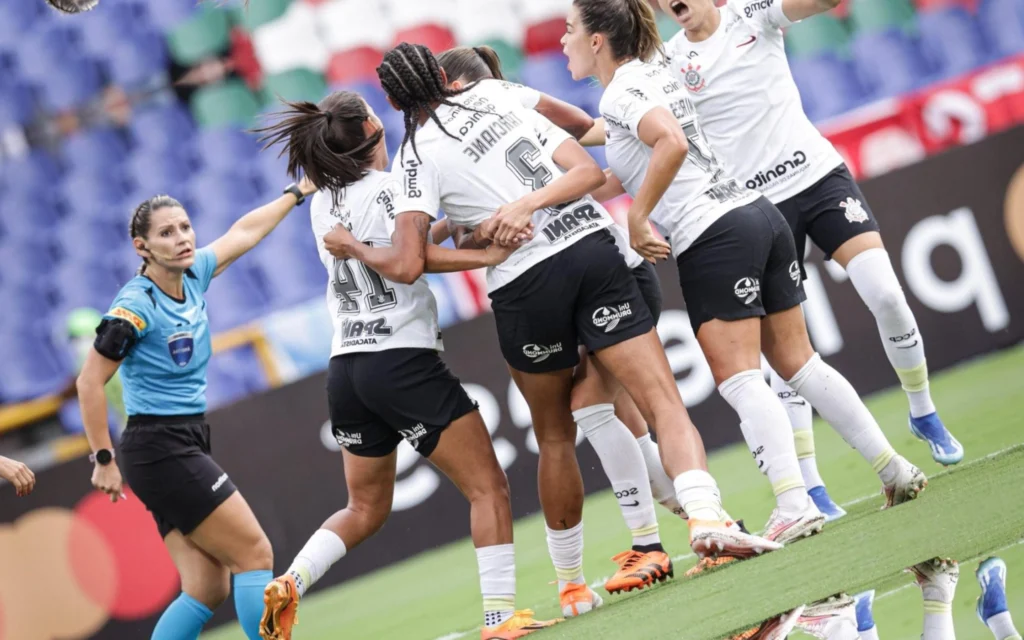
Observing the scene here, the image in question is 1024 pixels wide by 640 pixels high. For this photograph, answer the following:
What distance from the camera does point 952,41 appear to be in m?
10.4

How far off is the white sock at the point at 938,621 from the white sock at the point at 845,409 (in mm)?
1065

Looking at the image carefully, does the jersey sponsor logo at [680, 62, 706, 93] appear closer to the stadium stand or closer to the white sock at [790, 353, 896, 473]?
the white sock at [790, 353, 896, 473]


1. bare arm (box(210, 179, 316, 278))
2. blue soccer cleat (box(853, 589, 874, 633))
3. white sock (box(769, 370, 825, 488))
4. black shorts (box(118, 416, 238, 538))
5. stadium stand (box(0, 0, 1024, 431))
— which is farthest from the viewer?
stadium stand (box(0, 0, 1024, 431))

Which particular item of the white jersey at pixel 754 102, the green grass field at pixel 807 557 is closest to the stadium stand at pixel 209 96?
the green grass field at pixel 807 557

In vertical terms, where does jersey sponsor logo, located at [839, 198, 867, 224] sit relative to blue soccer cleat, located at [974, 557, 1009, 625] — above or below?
above

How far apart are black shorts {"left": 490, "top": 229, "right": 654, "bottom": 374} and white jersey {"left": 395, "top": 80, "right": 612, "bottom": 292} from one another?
0.18ft

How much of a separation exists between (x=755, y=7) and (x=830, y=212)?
881 millimetres

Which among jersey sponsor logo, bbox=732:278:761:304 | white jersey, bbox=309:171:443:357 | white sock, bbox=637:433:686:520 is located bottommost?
white sock, bbox=637:433:686:520

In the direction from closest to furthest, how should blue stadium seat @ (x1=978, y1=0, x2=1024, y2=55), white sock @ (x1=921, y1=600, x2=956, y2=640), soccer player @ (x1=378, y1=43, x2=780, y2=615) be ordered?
1. white sock @ (x1=921, y1=600, x2=956, y2=640)
2. soccer player @ (x1=378, y1=43, x2=780, y2=615)
3. blue stadium seat @ (x1=978, y1=0, x2=1024, y2=55)

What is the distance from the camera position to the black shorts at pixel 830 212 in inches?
193

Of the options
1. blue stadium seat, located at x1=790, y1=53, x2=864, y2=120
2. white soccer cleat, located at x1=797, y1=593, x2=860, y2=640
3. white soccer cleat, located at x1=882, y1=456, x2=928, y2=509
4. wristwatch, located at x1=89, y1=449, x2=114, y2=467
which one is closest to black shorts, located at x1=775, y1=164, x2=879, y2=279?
white soccer cleat, located at x1=882, y1=456, x2=928, y2=509

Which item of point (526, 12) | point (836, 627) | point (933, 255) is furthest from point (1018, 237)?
point (836, 627)

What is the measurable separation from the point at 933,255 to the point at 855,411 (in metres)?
4.31

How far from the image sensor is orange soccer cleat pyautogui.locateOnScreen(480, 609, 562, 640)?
4.23 meters
